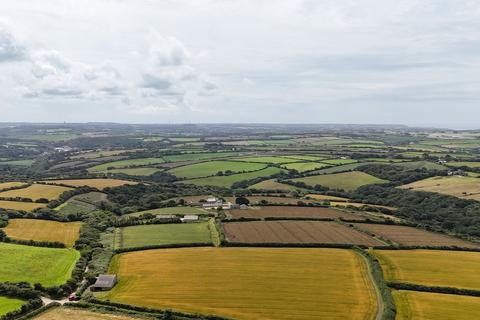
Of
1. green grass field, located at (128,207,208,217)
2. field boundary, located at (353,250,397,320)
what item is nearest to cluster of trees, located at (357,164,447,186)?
green grass field, located at (128,207,208,217)

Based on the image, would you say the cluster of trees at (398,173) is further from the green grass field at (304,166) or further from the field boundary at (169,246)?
the field boundary at (169,246)

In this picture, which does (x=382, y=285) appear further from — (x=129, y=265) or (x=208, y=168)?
(x=208, y=168)

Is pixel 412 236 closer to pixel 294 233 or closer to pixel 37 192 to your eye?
pixel 294 233

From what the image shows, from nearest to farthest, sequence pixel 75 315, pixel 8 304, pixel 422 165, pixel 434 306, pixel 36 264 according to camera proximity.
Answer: pixel 75 315, pixel 434 306, pixel 8 304, pixel 36 264, pixel 422 165

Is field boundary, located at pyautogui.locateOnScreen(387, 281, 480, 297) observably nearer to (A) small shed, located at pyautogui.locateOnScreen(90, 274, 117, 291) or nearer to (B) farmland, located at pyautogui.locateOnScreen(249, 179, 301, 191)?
(A) small shed, located at pyautogui.locateOnScreen(90, 274, 117, 291)

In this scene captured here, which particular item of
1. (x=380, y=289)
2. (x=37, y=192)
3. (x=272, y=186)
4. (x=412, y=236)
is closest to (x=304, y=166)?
(x=272, y=186)

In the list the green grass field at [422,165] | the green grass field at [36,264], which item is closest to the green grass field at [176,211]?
the green grass field at [36,264]
